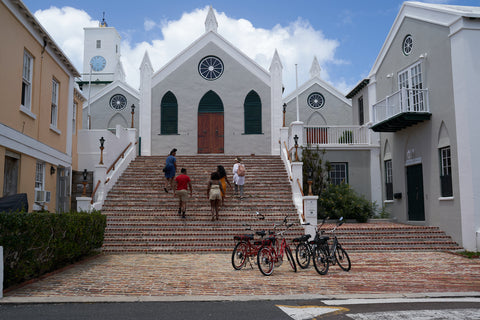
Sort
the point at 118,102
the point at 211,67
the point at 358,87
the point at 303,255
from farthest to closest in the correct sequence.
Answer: the point at 118,102
the point at 211,67
the point at 358,87
the point at 303,255

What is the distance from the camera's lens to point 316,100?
30438 mm

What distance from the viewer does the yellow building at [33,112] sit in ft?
39.0

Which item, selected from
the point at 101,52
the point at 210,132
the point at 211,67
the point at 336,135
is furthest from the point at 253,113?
the point at 101,52

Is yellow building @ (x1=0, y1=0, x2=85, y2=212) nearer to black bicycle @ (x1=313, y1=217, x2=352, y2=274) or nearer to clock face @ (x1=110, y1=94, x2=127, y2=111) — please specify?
black bicycle @ (x1=313, y1=217, x2=352, y2=274)

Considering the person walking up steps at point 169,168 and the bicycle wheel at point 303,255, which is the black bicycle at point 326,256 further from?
the person walking up steps at point 169,168

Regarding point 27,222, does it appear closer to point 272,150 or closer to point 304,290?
point 304,290

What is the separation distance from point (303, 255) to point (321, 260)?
711mm

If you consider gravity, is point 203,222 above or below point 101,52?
below

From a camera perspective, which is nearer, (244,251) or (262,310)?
(262,310)

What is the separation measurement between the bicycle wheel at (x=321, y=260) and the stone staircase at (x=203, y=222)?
4.12 metres

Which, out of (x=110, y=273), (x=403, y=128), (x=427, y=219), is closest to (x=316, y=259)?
(x=110, y=273)

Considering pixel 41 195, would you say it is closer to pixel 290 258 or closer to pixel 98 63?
pixel 290 258

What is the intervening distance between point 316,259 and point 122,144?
1273cm

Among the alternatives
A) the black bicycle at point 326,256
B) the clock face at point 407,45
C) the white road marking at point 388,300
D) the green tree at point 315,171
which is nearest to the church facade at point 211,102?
the green tree at point 315,171
